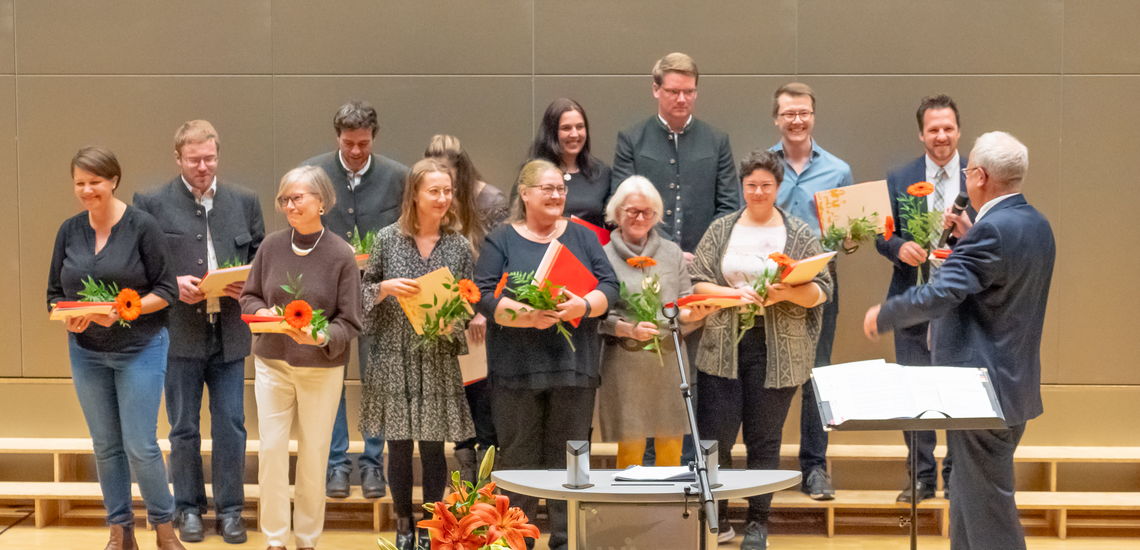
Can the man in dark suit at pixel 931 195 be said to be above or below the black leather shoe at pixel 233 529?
above

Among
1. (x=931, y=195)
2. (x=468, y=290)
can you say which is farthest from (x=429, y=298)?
(x=931, y=195)

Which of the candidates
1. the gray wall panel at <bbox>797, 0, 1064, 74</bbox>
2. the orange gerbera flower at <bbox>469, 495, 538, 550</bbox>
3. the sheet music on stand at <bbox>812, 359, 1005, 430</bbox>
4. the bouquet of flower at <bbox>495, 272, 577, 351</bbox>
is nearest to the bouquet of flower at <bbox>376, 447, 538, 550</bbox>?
the orange gerbera flower at <bbox>469, 495, 538, 550</bbox>

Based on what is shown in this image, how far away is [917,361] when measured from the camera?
4.39 m

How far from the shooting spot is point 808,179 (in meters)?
4.48

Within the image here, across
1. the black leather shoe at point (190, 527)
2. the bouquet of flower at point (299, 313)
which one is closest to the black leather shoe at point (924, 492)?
the bouquet of flower at point (299, 313)

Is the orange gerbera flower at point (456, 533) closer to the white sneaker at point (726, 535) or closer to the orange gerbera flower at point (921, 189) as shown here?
the white sneaker at point (726, 535)

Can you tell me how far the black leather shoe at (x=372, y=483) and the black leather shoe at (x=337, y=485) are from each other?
8 cm

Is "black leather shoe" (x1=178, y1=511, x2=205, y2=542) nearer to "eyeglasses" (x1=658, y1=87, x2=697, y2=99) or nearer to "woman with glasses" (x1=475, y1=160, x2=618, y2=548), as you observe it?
"woman with glasses" (x1=475, y1=160, x2=618, y2=548)

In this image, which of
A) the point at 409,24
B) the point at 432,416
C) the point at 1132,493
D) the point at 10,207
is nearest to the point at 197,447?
the point at 432,416

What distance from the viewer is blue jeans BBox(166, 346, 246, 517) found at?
4.37 m

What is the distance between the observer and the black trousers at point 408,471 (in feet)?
13.4

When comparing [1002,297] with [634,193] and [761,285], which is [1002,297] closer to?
[761,285]

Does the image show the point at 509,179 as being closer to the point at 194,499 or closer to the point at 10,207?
the point at 194,499

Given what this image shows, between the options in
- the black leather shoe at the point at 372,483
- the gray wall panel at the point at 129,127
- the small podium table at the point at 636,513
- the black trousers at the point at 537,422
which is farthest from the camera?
the gray wall panel at the point at 129,127
